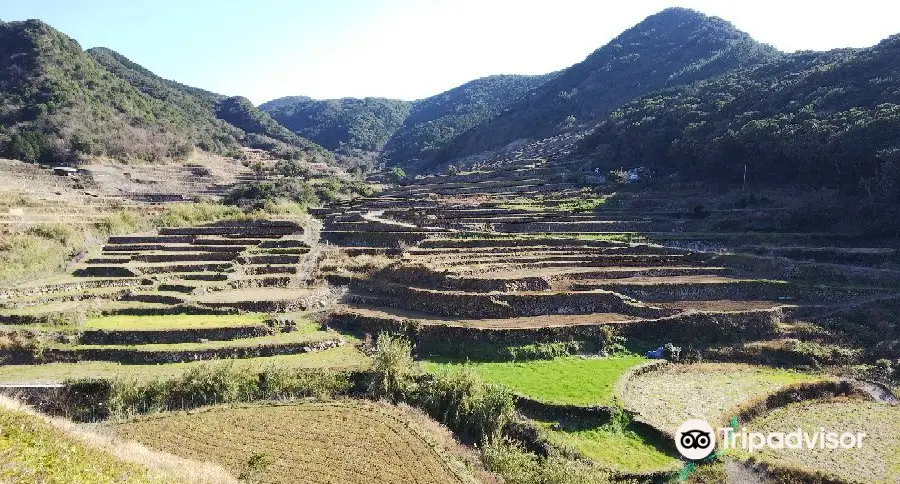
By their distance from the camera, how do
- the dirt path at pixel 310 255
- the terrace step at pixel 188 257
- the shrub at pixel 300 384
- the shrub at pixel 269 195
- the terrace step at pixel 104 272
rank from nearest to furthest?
the shrub at pixel 300 384 → the terrace step at pixel 104 272 → the dirt path at pixel 310 255 → the terrace step at pixel 188 257 → the shrub at pixel 269 195

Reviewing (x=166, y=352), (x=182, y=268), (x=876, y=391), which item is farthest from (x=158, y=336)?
(x=876, y=391)

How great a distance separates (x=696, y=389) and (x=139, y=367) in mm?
27975

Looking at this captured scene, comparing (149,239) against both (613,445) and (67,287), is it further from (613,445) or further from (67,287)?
(613,445)

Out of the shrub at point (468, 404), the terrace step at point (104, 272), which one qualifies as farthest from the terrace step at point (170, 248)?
the shrub at point (468, 404)

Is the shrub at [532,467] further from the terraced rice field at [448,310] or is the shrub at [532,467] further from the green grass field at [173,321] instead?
the green grass field at [173,321]

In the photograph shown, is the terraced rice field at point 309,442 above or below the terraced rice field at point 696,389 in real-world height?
above

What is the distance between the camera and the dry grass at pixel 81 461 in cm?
1198

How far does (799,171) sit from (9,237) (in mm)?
72640

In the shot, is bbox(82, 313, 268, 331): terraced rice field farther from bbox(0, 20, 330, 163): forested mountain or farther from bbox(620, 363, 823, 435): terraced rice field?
bbox(0, 20, 330, 163): forested mountain

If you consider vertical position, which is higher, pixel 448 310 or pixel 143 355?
pixel 448 310

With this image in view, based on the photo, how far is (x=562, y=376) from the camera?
28.3 m

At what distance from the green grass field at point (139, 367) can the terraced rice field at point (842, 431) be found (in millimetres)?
18721

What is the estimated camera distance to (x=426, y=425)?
2281cm

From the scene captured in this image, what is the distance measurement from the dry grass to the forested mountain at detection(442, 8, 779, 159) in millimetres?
115807
